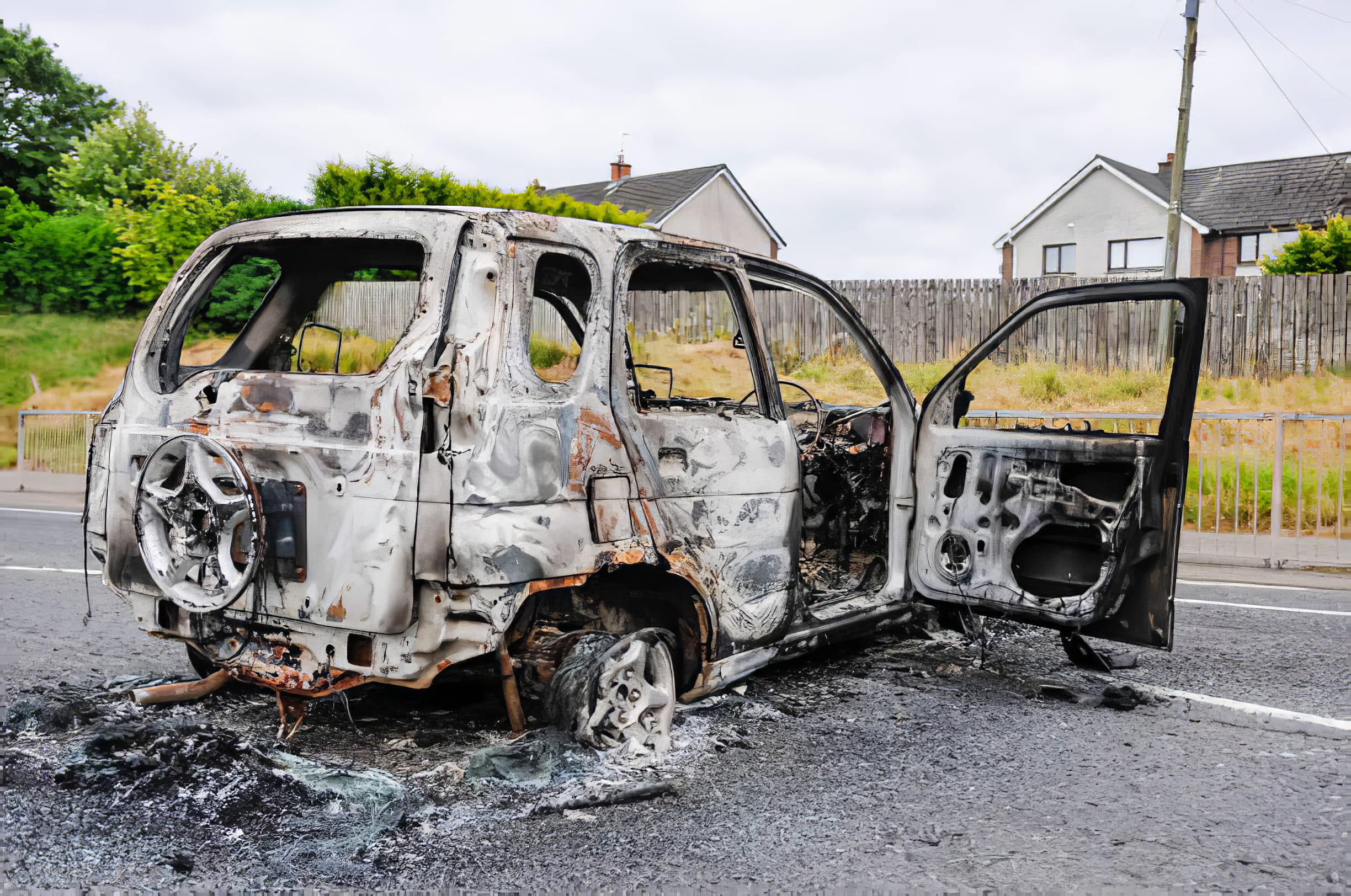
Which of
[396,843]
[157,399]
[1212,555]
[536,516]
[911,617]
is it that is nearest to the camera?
[396,843]

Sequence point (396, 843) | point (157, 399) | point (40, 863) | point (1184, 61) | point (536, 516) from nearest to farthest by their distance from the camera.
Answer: point (40, 863)
point (396, 843)
point (536, 516)
point (157, 399)
point (1184, 61)

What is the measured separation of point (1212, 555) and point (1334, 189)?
32741mm

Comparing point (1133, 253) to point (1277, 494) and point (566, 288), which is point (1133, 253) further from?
point (566, 288)

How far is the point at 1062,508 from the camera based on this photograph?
4.75 meters

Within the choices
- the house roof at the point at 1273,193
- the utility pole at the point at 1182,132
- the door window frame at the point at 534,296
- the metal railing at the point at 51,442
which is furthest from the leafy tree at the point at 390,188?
the house roof at the point at 1273,193

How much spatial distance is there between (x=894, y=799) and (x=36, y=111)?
1582 inches

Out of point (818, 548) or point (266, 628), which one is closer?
point (266, 628)

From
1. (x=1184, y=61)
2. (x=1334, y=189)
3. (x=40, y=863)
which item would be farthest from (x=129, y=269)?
(x=1334, y=189)

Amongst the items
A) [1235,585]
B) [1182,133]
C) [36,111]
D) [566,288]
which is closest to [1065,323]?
[1182,133]

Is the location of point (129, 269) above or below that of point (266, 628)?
above

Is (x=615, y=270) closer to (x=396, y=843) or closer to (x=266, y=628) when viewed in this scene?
(x=266, y=628)

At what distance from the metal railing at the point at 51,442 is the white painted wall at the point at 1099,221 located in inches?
1220

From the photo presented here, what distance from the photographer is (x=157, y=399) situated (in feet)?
12.2

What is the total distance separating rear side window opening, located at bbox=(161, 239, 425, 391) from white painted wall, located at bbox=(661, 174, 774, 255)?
3177cm
